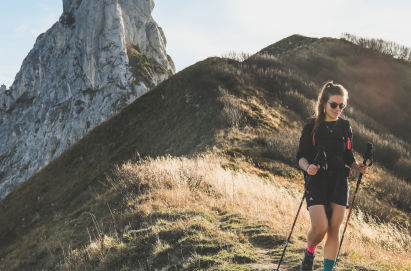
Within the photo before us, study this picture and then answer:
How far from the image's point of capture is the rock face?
274 feet

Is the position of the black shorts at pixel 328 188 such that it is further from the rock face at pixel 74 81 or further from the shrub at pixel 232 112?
the rock face at pixel 74 81

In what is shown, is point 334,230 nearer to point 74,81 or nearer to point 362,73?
point 362,73

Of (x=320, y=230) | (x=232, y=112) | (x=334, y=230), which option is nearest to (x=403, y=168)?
(x=232, y=112)

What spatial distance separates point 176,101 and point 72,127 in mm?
68103

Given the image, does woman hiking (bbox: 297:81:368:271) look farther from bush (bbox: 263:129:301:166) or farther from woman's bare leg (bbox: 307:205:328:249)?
bush (bbox: 263:129:301:166)

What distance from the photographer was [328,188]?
10.5 feet

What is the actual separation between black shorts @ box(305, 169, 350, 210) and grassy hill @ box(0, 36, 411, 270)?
1315mm

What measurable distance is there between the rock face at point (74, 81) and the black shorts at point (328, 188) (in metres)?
82.7

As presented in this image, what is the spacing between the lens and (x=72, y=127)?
8325cm

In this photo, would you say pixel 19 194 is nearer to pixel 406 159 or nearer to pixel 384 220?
pixel 384 220

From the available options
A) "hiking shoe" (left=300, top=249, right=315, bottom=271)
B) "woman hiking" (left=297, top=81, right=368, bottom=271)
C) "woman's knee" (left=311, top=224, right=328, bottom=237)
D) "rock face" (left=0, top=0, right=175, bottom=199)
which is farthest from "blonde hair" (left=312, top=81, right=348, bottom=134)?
"rock face" (left=0, top=0, right=175, bottom=199)

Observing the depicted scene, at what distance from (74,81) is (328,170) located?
106 m

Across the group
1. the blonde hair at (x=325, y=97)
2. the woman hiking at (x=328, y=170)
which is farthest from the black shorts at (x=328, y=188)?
the blonde hair at (x=325, y=97)

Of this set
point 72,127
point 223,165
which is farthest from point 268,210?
point 72,127
